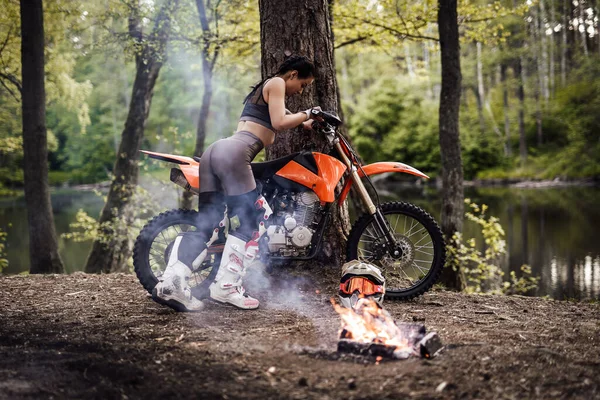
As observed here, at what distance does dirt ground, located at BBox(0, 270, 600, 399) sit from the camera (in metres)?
2.85

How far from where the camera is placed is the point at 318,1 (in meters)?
5.43

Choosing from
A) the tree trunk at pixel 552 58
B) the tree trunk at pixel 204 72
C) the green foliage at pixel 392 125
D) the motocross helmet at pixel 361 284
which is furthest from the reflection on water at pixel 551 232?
the tree trunk at pixel 552 58

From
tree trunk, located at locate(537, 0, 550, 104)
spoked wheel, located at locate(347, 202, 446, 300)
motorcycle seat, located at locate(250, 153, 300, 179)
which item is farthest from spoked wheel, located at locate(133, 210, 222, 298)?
tree trunk, located at locate(537, 0, 550, 104)

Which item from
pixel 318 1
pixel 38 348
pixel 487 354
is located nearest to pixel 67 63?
pixel 318 1

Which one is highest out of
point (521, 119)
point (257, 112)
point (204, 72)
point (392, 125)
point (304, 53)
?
point (392, 125)

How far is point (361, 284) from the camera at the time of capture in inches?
171

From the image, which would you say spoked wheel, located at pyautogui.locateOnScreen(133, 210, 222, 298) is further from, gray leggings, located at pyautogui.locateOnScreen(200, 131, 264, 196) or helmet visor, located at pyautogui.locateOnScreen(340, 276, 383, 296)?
helmet visor, located at pyautogui.locateOnScreen(340, 276, 383, 296)

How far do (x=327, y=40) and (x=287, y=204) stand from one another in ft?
5.52

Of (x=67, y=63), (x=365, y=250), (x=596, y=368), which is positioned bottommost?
(x=596, y=368)

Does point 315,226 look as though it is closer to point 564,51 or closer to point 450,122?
point 450,122

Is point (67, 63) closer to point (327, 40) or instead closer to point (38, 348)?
point (327, 40)

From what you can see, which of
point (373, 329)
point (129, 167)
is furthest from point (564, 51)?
point (373, 329)

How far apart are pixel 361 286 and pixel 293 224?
842 millimetres

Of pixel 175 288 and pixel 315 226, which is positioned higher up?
pixel 315 226
